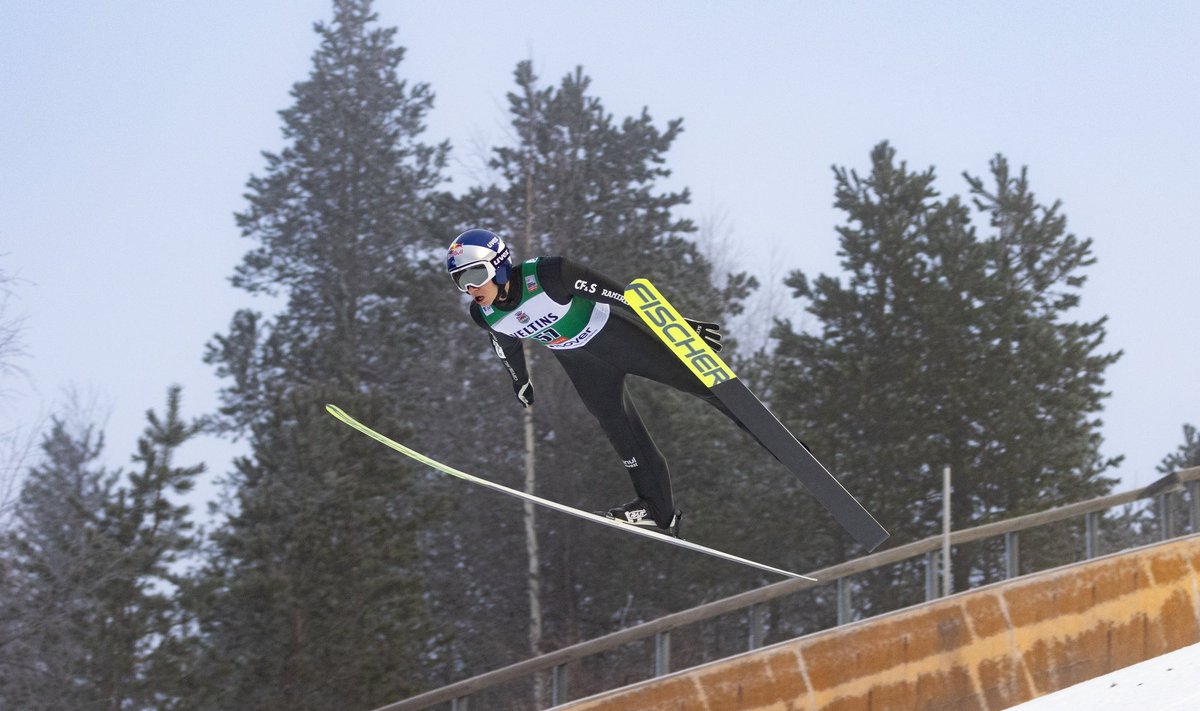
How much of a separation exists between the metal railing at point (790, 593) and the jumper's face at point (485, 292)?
159cm

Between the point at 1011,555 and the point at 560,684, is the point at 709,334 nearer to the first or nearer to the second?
the point at 560,684

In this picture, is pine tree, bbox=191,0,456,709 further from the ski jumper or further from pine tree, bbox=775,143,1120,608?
the ski jumper

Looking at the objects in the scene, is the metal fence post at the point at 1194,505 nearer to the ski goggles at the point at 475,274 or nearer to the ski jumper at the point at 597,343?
the ski jumper at the point at 597,343

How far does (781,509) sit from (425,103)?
16188 millimetres

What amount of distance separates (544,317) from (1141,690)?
3185mm

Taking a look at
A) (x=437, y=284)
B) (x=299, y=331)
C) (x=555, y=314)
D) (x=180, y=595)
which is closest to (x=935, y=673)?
(x=555, y=314)

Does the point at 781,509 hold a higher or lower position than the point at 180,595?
higher

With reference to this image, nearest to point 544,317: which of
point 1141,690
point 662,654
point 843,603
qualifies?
point 662,654

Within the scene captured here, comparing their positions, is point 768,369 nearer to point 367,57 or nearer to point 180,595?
point 180,595

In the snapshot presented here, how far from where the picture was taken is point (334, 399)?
1709cm

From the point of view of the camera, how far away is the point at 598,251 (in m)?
21.8

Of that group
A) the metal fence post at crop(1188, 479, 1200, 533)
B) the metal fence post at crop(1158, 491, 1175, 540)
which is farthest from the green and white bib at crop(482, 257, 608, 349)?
the metal fence post at crop(1188, 479, 1200, 533)

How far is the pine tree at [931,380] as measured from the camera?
19.4 m

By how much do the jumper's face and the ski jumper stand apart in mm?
53
